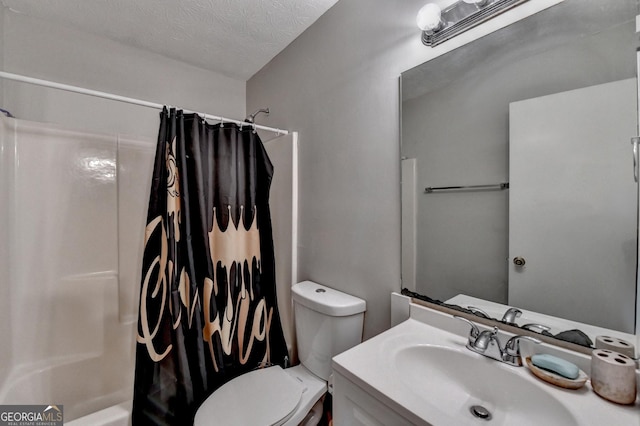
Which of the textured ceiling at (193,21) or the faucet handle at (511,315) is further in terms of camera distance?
the textured ceiling at (193,21)

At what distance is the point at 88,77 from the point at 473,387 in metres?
2.48

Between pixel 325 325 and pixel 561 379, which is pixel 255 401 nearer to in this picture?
pixel 325 325

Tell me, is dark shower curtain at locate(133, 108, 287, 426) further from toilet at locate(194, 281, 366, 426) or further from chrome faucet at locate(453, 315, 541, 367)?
chrome faucet at locate(453, 315, 541, 367)

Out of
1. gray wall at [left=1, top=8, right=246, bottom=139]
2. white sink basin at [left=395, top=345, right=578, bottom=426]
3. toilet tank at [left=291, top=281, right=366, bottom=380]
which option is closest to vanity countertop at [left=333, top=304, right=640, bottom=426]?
white sink basin at [left=395, top=345, right=578, bottom=426]

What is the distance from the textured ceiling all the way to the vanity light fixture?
26.5 inches

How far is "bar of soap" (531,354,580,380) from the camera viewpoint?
0.64 meters

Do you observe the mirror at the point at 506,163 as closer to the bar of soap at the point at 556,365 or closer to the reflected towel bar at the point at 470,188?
the reflected towel bar at the point at 470,188

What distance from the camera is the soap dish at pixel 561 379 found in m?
0.62

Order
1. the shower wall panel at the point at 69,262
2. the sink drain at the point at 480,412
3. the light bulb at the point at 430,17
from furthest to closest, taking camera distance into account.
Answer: the shower wall panel at the point at 69,262 → the light bulb at the point at 430,17 → the sink drain at the point at 480,412

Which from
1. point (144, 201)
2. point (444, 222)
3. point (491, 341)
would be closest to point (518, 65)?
point (444, 222)

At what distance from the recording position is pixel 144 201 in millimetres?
1688

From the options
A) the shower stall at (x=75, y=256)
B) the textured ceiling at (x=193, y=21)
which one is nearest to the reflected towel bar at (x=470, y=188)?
the shower stall at (x=75, y=256)

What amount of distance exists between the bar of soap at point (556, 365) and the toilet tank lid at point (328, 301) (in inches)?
25.3

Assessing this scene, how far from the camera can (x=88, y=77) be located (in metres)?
1.62
